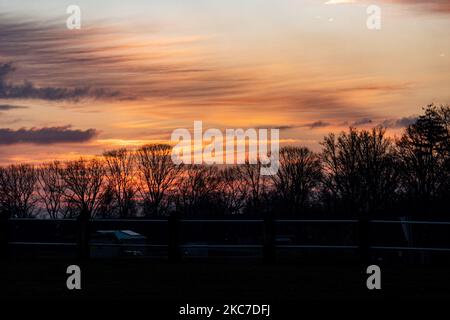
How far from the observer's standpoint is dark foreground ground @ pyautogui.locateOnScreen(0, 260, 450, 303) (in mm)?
15422

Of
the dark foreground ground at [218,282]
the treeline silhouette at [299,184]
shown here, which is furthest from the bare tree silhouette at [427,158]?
the dark foreground ground at [218,282]

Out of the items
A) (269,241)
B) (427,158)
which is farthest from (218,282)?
(427,158)

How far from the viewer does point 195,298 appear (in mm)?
14930

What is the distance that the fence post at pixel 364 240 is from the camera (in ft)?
76.5

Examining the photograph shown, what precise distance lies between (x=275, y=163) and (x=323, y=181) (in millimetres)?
13836

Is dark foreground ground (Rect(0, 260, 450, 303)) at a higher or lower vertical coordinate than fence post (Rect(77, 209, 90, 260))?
lower

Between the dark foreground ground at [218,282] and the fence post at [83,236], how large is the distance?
166 centimetres

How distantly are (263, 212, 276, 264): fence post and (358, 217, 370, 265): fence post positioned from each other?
99.6 inches

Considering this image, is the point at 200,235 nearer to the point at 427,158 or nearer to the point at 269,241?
the point at 427,158

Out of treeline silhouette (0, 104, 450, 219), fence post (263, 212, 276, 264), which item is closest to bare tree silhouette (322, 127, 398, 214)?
treeline silhouette (0, 104, 450, 219)

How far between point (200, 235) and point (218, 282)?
74816 mm

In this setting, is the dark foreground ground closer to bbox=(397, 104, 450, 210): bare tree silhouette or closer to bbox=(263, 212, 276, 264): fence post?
bbox=(263, 212, 276, 264): fence post
